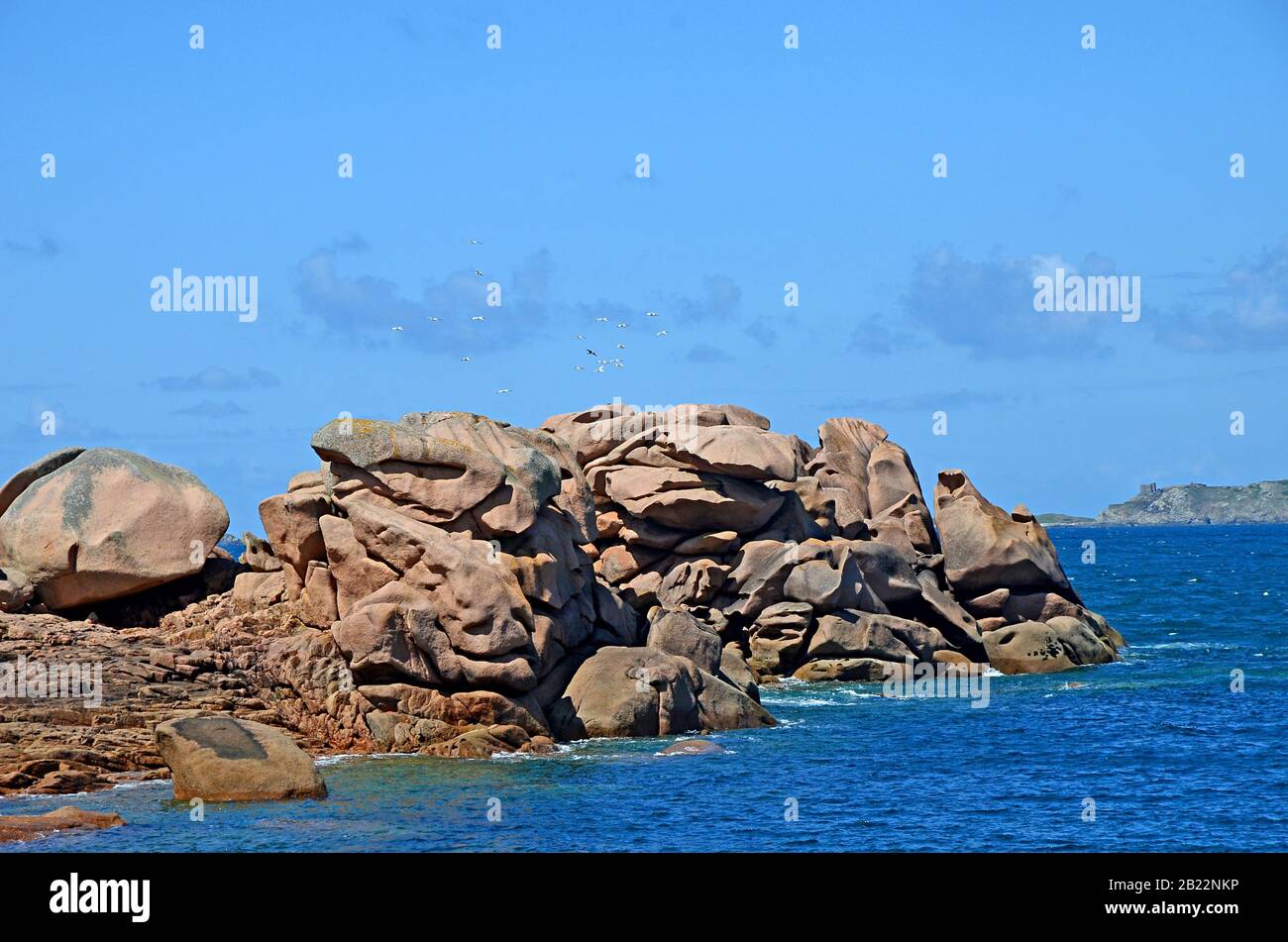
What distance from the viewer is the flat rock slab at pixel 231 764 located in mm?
27516

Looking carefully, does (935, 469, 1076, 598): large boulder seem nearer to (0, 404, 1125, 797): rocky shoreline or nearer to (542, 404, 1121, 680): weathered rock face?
(542, 404, 1121, 680): weathered rock face

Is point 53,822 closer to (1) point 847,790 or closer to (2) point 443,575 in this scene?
(2) point 443,575

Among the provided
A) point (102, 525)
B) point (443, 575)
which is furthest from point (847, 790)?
point (102, 525)

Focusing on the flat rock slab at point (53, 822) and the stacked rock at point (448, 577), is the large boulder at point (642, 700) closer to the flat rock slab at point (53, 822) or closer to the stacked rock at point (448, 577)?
the stacked rock at point (448, 577)

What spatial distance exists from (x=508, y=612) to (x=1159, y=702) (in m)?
22.7

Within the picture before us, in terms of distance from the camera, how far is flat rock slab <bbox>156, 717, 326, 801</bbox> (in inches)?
1083

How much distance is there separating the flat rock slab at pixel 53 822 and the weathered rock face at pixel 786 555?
22959 mm

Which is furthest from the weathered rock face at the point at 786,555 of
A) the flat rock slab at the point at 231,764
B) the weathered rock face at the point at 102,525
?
the flat rock slab at the point at 231,764

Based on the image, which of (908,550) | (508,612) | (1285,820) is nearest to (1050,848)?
(1285,820)

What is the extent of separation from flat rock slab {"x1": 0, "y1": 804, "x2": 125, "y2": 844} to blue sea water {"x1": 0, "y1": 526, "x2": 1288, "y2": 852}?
547 mm

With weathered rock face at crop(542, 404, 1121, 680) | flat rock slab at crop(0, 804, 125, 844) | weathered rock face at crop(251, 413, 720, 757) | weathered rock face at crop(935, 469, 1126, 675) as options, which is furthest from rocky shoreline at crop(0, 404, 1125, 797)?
weathered rock face at crop(935, 469, 1126, 675)

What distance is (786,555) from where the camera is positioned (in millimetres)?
51625
